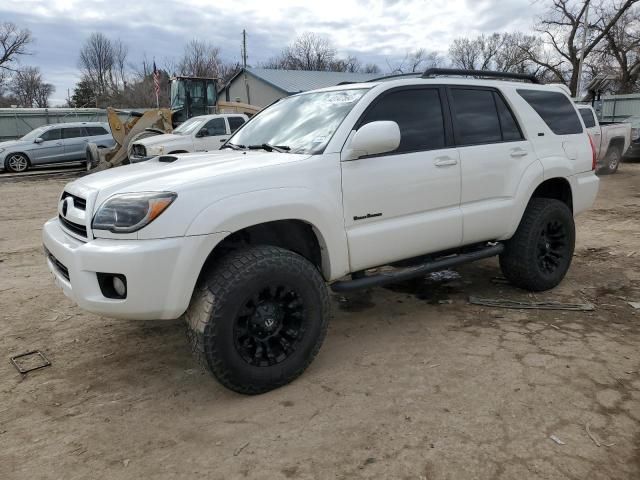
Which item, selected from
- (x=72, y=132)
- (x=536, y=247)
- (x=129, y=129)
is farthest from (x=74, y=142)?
(x=536, y=247)

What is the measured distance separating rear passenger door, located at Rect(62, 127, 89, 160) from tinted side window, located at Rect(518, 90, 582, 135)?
16.9 m

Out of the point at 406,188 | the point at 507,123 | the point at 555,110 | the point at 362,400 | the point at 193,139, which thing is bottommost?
the point at 362,400

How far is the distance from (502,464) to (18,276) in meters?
5.31

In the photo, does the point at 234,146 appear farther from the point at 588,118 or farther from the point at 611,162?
the point at 611,162

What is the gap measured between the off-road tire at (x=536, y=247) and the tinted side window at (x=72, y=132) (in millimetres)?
17299

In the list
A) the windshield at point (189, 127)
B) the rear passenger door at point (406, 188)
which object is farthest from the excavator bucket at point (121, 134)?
the rear passenger door at point (406, 188)

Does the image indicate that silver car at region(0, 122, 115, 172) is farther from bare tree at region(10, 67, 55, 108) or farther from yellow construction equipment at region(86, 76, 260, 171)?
bare tree at region(10, 67, 55, 108)

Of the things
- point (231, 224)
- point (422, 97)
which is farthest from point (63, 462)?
point (422, 97)

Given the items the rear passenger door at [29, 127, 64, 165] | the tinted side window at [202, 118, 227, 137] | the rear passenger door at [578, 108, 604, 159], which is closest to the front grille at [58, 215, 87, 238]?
the tinted side window at [202, 118, 227, 137]

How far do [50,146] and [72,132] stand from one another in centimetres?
90

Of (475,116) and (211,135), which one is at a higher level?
(211,135)

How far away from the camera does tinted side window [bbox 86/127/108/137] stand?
18.2 metres

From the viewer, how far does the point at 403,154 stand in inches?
140

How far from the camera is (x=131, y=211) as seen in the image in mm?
2686
